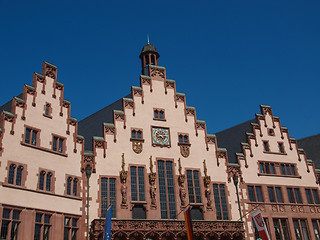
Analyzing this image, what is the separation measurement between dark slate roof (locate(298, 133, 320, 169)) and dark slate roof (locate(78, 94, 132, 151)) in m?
26.2

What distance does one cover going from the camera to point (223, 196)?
141ft

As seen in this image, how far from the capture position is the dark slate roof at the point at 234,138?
48.6 m

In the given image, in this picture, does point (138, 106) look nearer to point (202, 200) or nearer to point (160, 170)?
point (160, 170)

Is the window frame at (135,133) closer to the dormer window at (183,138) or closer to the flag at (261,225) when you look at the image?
the dormer window at (183,138)

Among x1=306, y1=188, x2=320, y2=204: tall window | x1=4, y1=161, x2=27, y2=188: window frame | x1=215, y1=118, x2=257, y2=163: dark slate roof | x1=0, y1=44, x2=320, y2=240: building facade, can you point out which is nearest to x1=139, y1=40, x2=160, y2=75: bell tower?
x1=0, y1=44, x2=320, y2=240: building facade

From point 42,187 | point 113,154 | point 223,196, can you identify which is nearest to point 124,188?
point 113,154

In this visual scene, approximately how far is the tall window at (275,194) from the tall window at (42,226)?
23956mm

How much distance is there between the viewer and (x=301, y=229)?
44500mm

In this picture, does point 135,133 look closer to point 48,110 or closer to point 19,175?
point 48,110

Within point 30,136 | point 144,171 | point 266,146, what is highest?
point 266,146

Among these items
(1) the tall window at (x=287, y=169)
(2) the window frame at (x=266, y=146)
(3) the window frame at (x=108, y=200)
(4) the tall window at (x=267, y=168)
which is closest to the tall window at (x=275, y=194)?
(4) the tall window at (x=267, y=168)

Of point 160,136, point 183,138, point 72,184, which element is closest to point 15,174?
point 72,184

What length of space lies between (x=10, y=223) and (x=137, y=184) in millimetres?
12553

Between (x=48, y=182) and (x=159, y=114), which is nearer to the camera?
(x=48, y=182)
